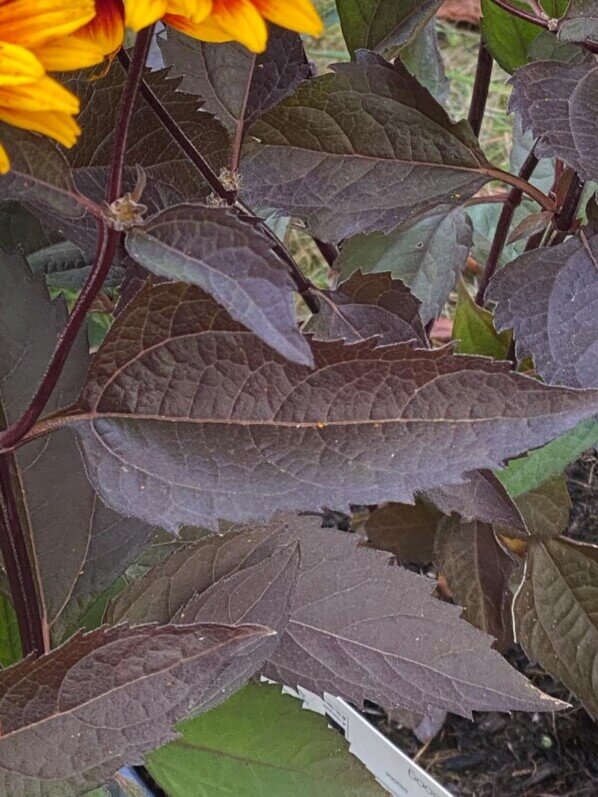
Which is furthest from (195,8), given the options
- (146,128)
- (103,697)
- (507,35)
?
(507,35)

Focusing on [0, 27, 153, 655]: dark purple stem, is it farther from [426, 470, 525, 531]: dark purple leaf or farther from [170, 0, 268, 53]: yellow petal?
[426, 470, 525, 531]: dark purple leaf

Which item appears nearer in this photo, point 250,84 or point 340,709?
point 250,84

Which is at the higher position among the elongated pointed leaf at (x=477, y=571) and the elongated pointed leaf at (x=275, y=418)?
the elongated pointed leaf at (x=275, y=418)

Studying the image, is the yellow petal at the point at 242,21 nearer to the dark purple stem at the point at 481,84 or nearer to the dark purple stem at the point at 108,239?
the dark purple stem at the point at 108,239

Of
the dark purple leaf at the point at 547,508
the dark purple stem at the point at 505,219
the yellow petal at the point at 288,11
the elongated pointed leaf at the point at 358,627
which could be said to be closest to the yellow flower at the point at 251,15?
the yellow petal at the point at 288,11

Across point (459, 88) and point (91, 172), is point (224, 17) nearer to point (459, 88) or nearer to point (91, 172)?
point (91, 172)

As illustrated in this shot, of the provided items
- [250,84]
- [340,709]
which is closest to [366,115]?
[250,84]

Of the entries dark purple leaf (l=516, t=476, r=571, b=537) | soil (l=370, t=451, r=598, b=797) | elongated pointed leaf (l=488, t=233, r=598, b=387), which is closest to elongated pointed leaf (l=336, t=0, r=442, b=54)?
elongated pointed leaf (l=488, t=233, r=598, b=387)
